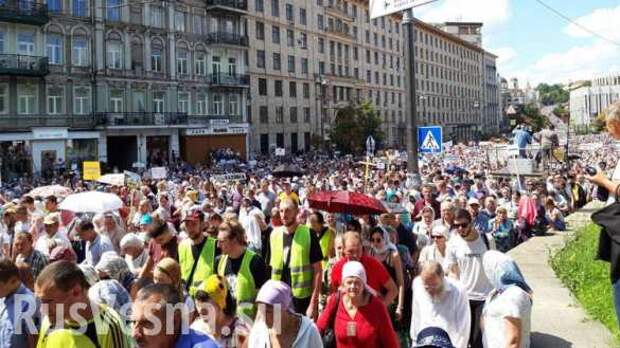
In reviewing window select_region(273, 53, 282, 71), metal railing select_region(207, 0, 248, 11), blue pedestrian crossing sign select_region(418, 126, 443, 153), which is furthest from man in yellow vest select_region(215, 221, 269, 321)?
window select_region(273, 53, 282, 71)

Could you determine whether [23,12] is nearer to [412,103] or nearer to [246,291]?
[412,103]

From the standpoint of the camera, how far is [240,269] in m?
5.33

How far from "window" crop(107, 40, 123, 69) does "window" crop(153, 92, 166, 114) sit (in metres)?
3.54

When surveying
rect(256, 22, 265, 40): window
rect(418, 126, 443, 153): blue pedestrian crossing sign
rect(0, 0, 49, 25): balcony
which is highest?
rect(256, 22, 265, 40): window

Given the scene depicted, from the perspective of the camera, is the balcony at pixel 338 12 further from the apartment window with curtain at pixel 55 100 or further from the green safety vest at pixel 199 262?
the green safety vest at pixel 199 262

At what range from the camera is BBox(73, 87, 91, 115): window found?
37.1 meters

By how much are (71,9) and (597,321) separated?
37.6 meters

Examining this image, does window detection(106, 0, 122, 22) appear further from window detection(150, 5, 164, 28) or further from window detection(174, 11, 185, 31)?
window detection(174, 11, 185, 31)

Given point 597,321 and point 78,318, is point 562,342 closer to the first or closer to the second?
point 597,321

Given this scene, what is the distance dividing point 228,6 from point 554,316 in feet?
145

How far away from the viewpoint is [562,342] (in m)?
5.87

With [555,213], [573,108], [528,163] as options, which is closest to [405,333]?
[555,213]

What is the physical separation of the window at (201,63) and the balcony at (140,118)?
439 cm

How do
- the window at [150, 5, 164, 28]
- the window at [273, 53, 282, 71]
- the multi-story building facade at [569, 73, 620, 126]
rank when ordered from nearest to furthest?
the window at [150, 5, 164, 28]
the window at [273, 53, 282, 71]
the multi-story building facade at [569, 73, 620, 126]
